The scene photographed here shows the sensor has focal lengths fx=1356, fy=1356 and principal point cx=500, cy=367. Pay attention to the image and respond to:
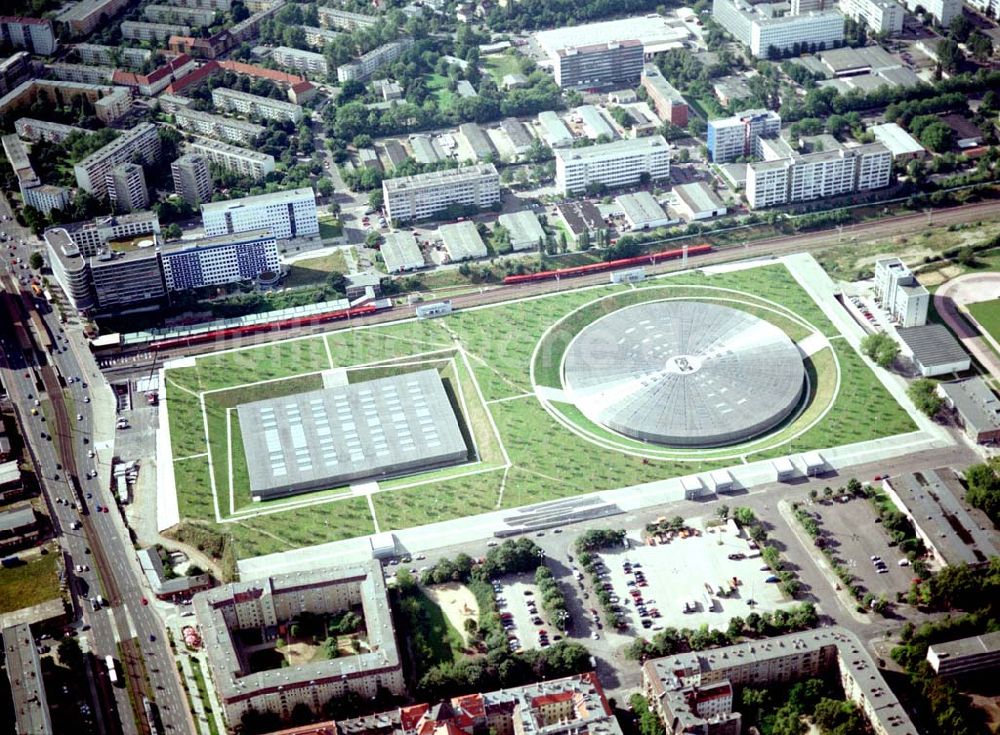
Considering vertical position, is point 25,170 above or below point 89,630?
above

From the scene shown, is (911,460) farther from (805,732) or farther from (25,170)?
(25,170)

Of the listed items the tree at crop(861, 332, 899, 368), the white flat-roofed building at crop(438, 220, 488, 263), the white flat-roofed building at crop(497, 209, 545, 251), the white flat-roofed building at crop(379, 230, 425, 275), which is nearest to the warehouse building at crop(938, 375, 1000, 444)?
the tree at crop(861, 332, 899, 368)

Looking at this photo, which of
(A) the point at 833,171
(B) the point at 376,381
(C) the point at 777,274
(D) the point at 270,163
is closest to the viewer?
(B) the point at 376,381

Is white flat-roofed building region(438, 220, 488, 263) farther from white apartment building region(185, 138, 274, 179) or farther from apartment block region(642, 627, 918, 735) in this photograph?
apartment block region(642, 627, 918, 735)

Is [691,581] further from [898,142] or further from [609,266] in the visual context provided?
[898,142]

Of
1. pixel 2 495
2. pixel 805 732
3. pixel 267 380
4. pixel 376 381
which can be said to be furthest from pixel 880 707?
pixel 2 495

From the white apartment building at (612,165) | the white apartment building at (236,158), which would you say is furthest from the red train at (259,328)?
the white apartment building at (612,165)
